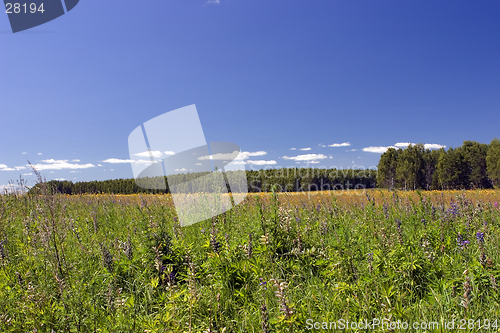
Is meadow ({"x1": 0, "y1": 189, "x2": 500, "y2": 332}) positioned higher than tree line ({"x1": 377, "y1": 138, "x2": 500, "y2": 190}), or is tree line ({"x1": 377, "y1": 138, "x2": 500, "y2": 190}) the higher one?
tree line ({"x1": 377, "y1": 138, "x2": 500, "y2": 190})

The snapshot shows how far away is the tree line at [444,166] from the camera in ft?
113

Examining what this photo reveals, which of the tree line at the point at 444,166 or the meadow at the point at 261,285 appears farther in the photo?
the tree line at the point at 444,166

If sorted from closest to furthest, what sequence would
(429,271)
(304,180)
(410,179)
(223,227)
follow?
(429,271) → (223,227) → (410,179) → (304,180)

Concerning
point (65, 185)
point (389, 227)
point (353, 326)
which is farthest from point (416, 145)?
point (65, 185)

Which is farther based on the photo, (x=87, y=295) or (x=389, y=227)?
(x=389, y=227)

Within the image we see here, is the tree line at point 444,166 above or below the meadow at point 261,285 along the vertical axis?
above

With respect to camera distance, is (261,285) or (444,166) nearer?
(261,285)

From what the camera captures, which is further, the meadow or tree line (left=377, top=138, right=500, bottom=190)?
tree line (left=377, top=138, right=500, bottom=190)

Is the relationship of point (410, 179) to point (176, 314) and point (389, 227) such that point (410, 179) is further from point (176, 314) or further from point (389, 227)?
point (176, 314)

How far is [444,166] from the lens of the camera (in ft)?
117

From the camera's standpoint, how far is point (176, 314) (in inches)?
83.7

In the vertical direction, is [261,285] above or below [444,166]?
below

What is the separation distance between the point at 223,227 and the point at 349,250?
223 centimetres

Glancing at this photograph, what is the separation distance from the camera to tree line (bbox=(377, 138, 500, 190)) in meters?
34.4
